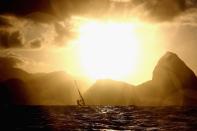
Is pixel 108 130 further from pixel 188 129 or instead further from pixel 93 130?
pixel 188 129

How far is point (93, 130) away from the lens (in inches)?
1818

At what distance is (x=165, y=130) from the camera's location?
44.7 m

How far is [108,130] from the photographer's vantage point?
4597cm

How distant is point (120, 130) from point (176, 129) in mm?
8237

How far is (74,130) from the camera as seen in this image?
46000 millimetres

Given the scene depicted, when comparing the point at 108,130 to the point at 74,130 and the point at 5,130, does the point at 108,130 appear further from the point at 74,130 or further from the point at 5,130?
the point at 5,130

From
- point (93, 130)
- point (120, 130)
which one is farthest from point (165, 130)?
point (93, 130)

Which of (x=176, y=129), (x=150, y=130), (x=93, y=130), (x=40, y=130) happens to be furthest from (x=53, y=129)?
(x=176, y=129)

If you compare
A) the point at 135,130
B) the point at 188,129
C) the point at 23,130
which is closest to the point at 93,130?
the point at 135,130

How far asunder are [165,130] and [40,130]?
59.6 ft

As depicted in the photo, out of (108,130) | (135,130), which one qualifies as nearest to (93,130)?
(108,130)

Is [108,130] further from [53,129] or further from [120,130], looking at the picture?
[53,129]

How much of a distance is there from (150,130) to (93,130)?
325 inches

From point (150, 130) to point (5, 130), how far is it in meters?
21.0
